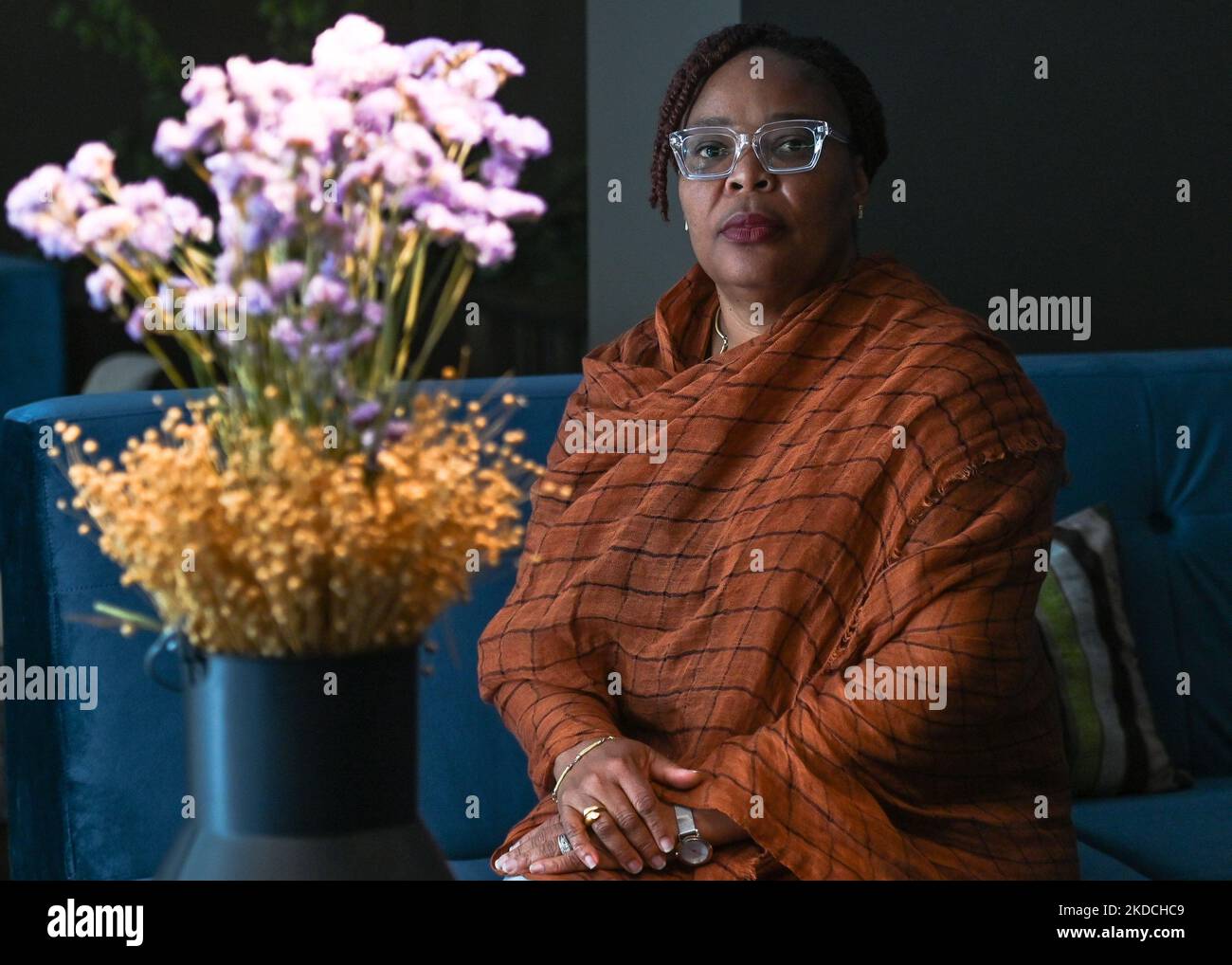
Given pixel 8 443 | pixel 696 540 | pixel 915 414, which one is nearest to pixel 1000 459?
pixel 915 414

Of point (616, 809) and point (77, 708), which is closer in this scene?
point (616, 809)

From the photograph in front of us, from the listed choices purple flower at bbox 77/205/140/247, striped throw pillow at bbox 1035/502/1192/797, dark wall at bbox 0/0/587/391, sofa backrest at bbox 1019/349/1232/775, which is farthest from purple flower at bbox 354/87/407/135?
dark wall at bbox 0/0/587/391

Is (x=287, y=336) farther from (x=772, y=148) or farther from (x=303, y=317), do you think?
(x=772, y=148)

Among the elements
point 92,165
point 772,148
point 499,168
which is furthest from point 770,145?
point 92,165

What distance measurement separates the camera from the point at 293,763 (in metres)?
0.73

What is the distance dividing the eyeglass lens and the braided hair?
0.07 meters

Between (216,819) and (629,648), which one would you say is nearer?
(216,819)

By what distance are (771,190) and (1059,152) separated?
0.75m

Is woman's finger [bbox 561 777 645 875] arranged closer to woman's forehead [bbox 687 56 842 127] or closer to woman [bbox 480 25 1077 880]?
woman [bbox 480 25 1077 880]

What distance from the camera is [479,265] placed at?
78 centimetres

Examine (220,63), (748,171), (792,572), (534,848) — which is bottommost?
(534,848)
